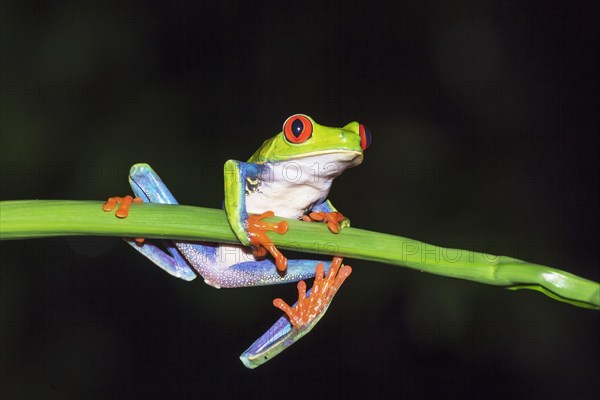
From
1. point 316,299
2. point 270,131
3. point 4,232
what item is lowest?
point 316,299

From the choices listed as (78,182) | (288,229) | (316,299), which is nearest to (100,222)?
Result: (288,229)

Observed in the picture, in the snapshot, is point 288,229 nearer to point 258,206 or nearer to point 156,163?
point 258,206

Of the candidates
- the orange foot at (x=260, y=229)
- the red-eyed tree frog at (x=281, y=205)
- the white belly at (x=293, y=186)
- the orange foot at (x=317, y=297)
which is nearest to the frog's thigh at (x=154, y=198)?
the red-eyed tree frog at (x=281, y=205)

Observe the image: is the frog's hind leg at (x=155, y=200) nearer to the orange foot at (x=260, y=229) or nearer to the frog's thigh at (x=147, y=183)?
the frog's thigh at (x=147, y=183)

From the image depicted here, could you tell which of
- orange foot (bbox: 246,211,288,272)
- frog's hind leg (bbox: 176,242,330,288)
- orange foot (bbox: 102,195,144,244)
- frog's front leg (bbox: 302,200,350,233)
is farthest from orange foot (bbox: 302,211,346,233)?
orange foot (bbox: 102,195,144,244)

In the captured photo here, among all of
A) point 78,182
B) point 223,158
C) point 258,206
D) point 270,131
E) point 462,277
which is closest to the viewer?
point 462,277

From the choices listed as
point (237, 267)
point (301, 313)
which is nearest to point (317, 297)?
point (301, 313)

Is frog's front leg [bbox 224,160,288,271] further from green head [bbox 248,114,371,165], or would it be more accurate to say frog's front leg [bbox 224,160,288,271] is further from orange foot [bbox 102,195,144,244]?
orange foot [bbox 102,195,144,244]
